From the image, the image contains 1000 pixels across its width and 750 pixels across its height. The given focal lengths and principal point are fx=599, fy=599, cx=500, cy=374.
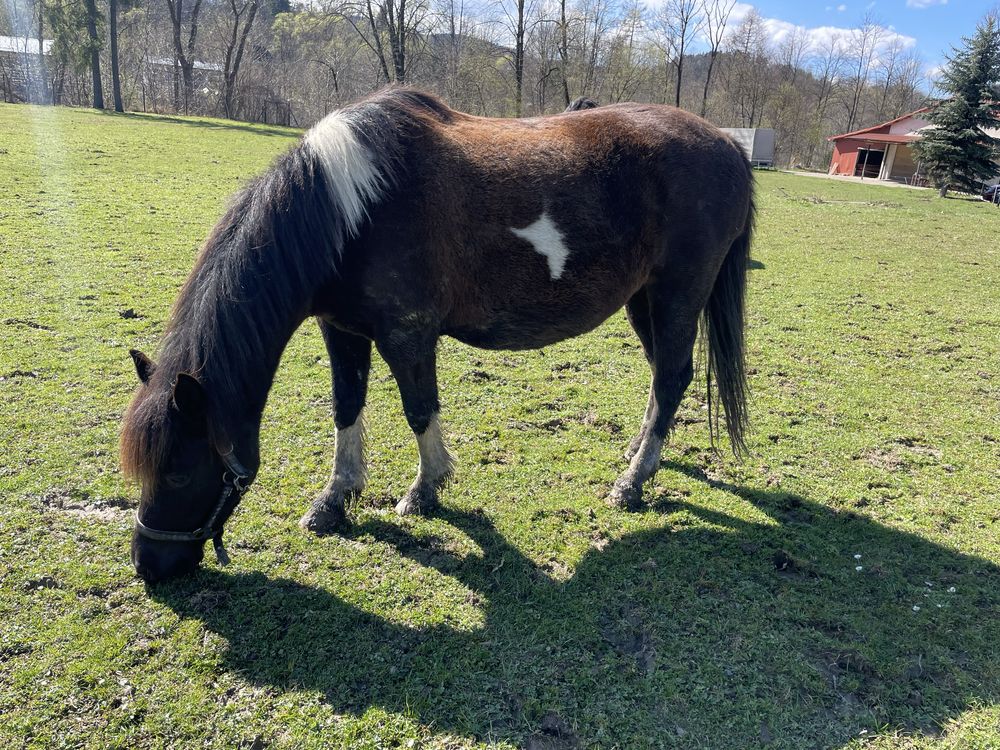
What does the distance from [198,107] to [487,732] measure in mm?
38324

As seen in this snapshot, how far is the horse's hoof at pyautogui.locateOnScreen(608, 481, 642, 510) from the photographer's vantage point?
344 cm

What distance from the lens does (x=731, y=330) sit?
3650 mm

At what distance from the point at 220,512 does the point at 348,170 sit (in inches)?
60.7

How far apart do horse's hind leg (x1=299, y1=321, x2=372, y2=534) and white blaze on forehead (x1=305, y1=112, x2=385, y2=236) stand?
0.74 metres

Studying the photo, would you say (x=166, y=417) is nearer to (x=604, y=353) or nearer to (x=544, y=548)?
(x=544, y=548)

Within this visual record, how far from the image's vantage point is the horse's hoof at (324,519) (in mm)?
3109

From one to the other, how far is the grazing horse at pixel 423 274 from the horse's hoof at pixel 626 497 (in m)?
0.01

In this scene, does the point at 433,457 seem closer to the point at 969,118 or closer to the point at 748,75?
the point at 969,118

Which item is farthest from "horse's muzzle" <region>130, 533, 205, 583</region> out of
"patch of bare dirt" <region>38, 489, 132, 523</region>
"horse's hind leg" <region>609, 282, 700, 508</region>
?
"horse's hind leg" <region>609, 282, 700, 508</region>

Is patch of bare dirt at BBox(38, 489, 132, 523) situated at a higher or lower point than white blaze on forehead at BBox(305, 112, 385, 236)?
lower

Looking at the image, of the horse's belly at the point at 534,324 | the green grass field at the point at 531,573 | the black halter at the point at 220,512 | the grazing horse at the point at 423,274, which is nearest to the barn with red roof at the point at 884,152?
the green grass field at the point at 531,573

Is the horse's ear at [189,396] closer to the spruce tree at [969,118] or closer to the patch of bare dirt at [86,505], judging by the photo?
the patch of bare dirt at [86,505]

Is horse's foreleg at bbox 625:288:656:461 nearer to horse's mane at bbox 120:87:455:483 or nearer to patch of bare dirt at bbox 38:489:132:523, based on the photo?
horse's mane at bbox 120:87:455:483

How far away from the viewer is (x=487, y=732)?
81.7 inches
